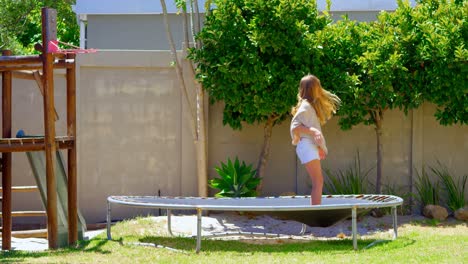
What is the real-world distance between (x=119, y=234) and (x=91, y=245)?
0.83m

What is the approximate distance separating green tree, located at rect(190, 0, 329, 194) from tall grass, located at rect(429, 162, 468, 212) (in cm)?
271

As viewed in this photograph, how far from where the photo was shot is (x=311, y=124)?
28.8 feet

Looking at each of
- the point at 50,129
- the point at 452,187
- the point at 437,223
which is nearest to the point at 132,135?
the point at 50,129

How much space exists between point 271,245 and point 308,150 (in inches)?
50.6

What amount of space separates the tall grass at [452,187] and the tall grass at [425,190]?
0.14m

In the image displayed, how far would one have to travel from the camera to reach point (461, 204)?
39.5 ft

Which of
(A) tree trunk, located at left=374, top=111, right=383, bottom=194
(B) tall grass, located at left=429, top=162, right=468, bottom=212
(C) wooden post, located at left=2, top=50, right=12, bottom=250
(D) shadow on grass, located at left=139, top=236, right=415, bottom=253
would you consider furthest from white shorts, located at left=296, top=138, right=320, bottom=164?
(B) tall grass, located at left=429, top=162, right=468, bottom=212

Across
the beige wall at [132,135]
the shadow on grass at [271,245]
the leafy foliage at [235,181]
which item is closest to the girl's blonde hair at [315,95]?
the shadow on grass at [271,245]

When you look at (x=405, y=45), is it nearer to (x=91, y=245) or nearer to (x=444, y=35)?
(x=444, y=35)

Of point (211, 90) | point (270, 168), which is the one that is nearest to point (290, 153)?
point (270, 168)

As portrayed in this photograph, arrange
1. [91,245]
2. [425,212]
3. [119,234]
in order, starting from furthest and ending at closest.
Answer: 1. [425,212]
2. [119,234]
3. [91,245]

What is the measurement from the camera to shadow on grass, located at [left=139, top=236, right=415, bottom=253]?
29.2 ft

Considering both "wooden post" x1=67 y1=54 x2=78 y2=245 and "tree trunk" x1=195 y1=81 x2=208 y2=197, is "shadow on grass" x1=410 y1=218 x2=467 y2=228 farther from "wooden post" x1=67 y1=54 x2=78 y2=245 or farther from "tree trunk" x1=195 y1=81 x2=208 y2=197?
"wooden post" x1=67 y1=54 x2=78 y2=245

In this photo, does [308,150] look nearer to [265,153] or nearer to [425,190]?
[265,153]
